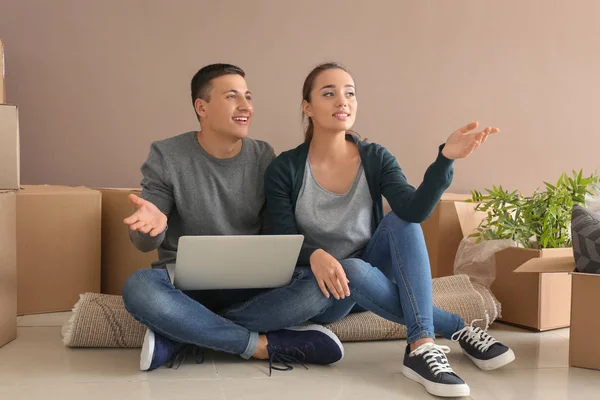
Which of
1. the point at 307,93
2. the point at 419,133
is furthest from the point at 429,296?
the point at 419,133

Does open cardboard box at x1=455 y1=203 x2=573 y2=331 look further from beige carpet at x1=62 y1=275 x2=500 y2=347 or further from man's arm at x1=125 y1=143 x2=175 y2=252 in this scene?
man's arm at x1=125 y1=143 x2=175 y2=252

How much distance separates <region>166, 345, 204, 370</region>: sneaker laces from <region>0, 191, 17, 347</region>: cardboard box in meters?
0.49

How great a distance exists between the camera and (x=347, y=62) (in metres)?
2.88

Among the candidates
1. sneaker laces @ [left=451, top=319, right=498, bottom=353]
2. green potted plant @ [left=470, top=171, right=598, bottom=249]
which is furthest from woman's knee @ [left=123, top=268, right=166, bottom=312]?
green potted plant @ [left=470, top=171, right=598, bottom=249]

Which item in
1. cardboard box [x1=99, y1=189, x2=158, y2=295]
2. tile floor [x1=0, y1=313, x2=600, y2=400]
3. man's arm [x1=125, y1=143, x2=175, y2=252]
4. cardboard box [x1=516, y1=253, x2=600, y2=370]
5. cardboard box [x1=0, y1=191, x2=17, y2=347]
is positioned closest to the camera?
tile floor [x1=0, y1=313, x2=600, y2=400]

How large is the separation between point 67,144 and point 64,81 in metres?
0.23

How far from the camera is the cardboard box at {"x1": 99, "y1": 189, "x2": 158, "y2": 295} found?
7.87 feet

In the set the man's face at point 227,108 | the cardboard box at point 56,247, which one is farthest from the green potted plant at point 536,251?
the cardboard box at point 56,247

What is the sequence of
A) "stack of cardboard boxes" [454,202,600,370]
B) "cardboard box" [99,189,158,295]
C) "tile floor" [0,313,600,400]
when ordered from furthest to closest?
1. "cardboard box" [99,189,158,295]
2. "stack of cardboard boxes" [454,202,600,370]
3. "tile floor" [0,313,600,400]

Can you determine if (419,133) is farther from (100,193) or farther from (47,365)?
(47,365)

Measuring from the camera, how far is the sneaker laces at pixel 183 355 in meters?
1.73

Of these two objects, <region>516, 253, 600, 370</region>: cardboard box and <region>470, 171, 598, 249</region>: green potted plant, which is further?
<region>470, 171, 598, 249</region>: green potted plant

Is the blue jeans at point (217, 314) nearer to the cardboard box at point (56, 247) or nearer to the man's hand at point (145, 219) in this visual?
the man's hand at point (145, 219)

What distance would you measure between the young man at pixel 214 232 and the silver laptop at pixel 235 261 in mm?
32
